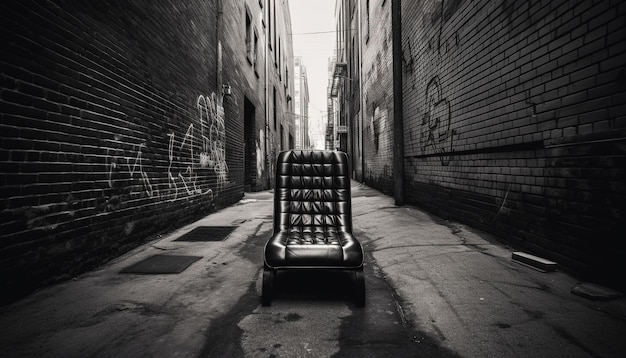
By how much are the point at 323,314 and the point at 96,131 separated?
320 centimetres

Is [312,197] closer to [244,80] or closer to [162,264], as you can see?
[162,264]

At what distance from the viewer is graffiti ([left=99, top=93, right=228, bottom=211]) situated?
12.5 ft

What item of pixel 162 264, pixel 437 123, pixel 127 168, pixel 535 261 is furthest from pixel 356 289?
pixel 437 123

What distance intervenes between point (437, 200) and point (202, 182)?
5032 millimetres

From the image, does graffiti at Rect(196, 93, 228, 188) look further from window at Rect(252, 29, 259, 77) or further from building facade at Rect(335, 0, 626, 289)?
window at Rect(252, 29, 259, 77)

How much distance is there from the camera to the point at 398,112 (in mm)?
7961

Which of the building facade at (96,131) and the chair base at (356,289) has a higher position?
the building facade at (96,131)

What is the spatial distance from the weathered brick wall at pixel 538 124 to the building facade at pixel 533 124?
0.03 ft

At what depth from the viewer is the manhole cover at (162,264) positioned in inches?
131

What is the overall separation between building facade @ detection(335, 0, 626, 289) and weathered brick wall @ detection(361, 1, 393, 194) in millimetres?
3553

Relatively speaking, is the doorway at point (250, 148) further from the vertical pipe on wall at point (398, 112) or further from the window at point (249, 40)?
the vertical pipe on wall at point (398, 112)

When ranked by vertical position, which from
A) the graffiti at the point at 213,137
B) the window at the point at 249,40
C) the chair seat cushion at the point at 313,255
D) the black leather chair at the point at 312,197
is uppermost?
the window at the point at 249,40

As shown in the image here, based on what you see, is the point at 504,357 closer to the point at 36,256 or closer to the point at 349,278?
the point at 349,278

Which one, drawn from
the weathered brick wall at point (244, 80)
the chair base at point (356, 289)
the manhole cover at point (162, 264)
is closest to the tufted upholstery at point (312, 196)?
the chair base at point (356, 289)
